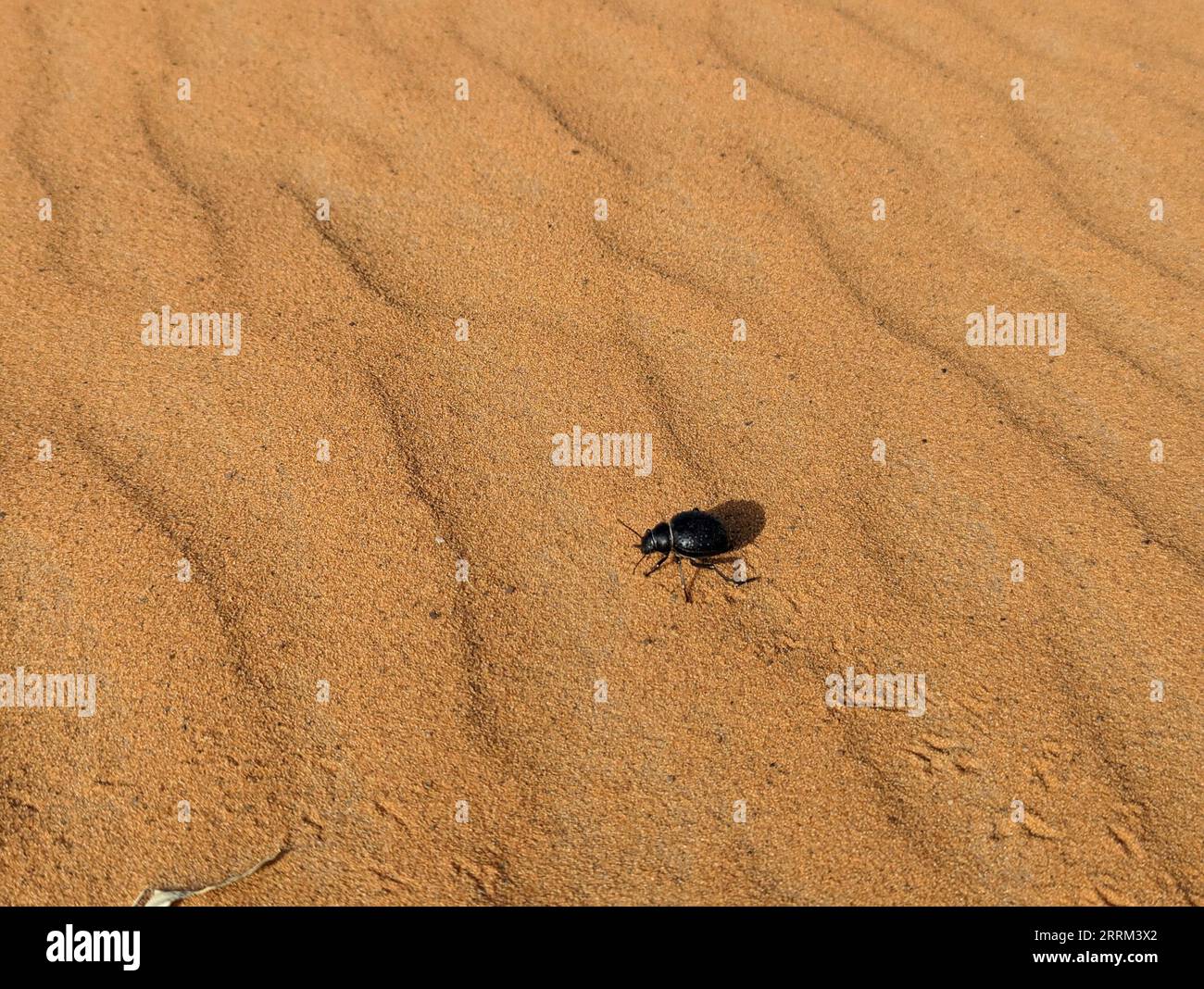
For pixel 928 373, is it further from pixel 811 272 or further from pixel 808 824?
pixel 808 824

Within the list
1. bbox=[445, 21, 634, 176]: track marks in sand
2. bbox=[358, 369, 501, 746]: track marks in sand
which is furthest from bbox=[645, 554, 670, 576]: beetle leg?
bbox=[445, 21, 634, 176]: track marks in sand

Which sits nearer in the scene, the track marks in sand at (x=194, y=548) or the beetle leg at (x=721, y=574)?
the track marks in sand at (x=194, y=548)

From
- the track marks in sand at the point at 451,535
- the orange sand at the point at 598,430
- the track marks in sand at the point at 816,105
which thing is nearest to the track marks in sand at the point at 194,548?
the orange sand at the point at 598,430

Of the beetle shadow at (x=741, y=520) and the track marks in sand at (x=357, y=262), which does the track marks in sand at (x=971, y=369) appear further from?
the track marks in sand at (x=357, y=262)

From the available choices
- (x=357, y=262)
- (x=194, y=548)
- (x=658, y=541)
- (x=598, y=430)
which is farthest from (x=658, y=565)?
(x=357, y=262)

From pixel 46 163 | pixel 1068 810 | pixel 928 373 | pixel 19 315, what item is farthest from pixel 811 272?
pixel 46 163

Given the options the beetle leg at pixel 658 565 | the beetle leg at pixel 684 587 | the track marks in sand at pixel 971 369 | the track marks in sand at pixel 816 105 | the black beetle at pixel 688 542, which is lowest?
the beetle leg at pixel 684 587

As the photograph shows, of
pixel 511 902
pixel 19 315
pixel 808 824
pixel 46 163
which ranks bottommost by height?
pixel 511 902

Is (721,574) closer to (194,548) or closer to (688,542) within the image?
(688,542)
